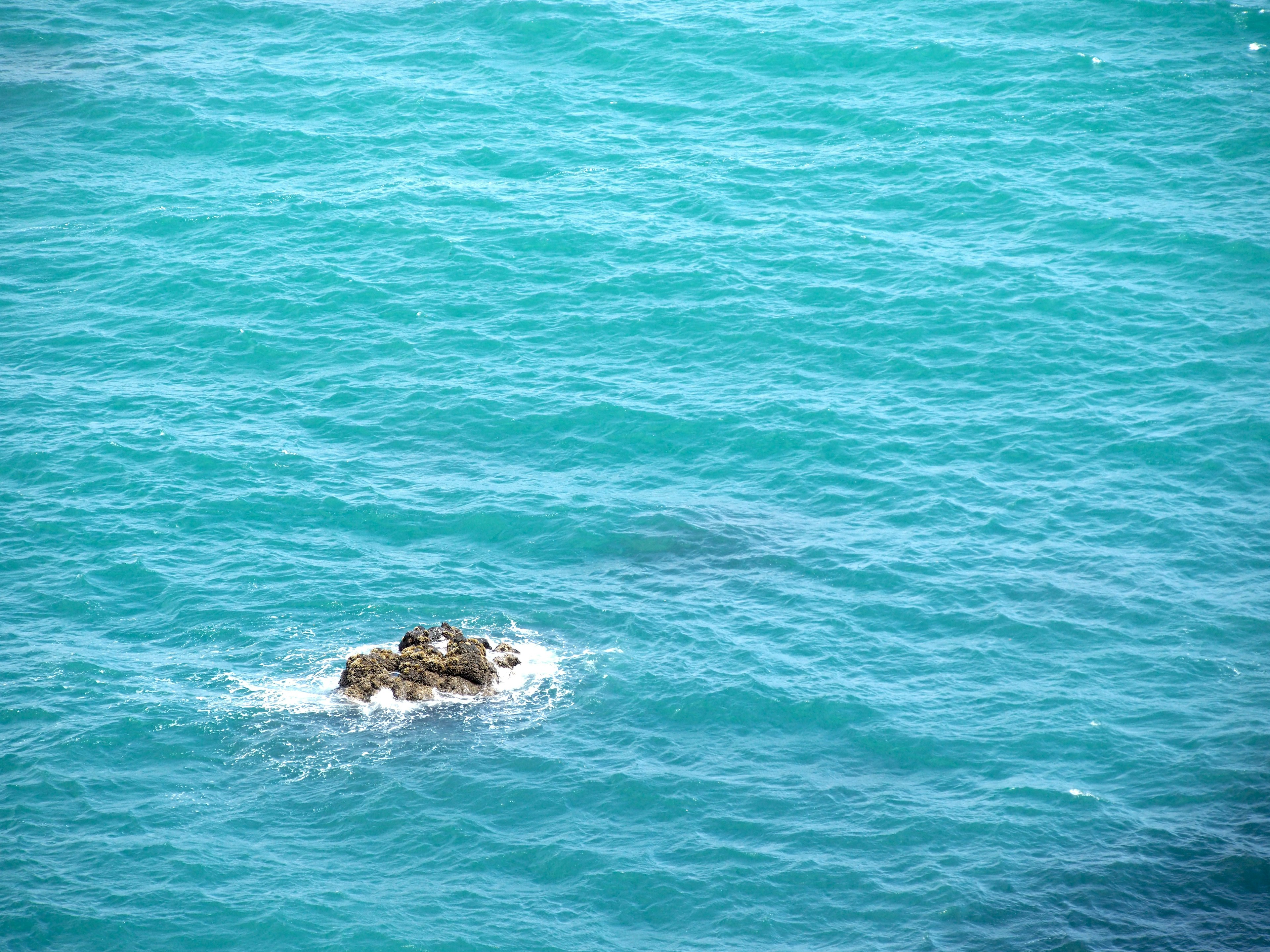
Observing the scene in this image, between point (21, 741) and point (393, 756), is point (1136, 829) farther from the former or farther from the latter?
point (21, 741)

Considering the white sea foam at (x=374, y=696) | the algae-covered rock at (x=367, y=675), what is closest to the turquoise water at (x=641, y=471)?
the white sea foam at (x=374, y=696)

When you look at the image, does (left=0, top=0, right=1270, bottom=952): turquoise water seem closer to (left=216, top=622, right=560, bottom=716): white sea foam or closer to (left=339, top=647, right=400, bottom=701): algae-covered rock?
(left=216, top=622, right=560, bottom=716): white sea foam

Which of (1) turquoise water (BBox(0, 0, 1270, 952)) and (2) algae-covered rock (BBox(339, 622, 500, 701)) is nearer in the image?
(1) turquoise water (BBox(0, 0, 1270, 952))

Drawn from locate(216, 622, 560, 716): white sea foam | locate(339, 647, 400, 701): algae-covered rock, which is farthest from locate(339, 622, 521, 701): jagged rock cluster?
locate(216, 622, 560, 716): white sea foam

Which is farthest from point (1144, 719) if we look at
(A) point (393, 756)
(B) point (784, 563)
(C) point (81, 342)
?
(C) point (81, 342)

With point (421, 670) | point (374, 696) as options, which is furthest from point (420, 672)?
point (374, 696)

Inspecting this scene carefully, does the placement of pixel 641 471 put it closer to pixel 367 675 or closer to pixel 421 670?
pixel 421 670

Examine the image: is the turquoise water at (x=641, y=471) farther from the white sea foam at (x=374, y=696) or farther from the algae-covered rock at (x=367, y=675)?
the algae-covered rock at (x=367, y=675)
